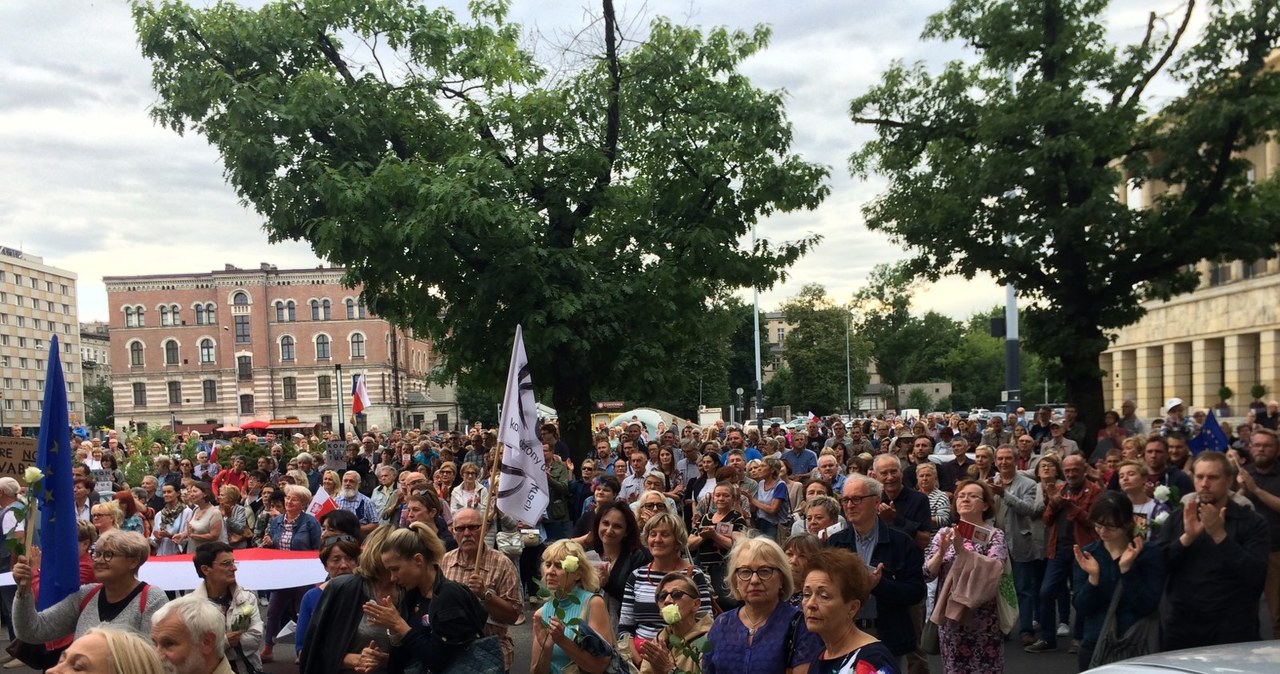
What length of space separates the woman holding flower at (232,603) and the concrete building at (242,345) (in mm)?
87776

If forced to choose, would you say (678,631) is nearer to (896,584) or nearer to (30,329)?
(896,584)

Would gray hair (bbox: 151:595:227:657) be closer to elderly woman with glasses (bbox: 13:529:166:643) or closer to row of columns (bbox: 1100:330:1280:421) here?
elderly woman with glasses (bbox: 13:529:166:643)

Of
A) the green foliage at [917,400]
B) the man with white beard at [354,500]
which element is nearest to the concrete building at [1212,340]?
the green foliage at [917,400]

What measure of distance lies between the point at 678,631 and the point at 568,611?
0.61 metres

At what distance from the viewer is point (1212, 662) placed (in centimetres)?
375

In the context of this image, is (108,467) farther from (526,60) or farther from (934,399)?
(934,399)

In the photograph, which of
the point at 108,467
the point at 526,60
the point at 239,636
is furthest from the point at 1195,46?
the point at 108,467

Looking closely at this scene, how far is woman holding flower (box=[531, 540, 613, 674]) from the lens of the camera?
5.38 metres

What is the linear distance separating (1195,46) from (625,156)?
412 inches

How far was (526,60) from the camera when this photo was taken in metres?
18.0

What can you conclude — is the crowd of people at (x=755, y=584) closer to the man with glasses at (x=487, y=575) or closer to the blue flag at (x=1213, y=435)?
the man with glasses at (x=487, y=575)

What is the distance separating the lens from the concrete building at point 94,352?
154875mm

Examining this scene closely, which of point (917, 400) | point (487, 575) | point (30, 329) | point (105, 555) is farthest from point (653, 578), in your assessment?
point (30, 329)

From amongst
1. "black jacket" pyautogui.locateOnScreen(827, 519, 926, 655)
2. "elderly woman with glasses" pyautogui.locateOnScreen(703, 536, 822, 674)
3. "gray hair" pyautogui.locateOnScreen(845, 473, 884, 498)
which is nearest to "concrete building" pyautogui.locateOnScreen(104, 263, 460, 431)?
Result: "gray hair" pyautogui.locateOnScreen(845, 473, 884, 498)
